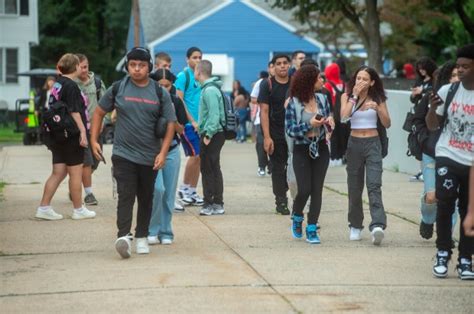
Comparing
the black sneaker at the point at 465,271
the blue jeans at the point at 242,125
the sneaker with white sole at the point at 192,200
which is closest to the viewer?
the black sneaker at the point at 465,271

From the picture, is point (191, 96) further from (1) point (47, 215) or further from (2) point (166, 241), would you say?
(2) point (166, 241)

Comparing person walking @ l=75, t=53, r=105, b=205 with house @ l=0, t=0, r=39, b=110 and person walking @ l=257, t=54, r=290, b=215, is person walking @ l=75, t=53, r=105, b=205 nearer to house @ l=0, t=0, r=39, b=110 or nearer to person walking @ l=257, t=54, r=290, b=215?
person walking @ l=257, t=54, r=290, b=215

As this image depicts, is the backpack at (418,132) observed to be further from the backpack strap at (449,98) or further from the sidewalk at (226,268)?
the sidewalk at (226,268)

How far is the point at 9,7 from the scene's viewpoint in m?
48.4

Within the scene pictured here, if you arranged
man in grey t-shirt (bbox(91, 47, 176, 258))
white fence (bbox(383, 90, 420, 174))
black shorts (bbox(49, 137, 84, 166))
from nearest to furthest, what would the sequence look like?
man in grey t-shirt (bbox(91, 47, 176, 258)), black shorts (bbox(49, 137, 84, 166)), white fence (bbox(383, 90, 420, 174))

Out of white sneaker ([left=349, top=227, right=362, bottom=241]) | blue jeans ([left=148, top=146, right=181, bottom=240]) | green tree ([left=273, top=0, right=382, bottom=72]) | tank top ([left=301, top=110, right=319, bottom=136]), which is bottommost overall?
white sneaker ([left=349, top=227, right=362, bottom=241])

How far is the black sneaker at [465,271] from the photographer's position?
8570 mm

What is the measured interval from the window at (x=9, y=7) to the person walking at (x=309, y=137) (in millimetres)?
39489

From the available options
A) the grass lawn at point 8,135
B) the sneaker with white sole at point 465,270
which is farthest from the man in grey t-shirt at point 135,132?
the grass lawn at point 8,135

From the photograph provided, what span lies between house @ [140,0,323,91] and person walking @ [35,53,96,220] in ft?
122

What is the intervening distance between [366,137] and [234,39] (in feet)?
131

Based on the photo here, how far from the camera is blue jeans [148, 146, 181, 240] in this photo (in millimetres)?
10305

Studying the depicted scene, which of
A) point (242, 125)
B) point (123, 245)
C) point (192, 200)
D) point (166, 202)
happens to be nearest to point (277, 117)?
point (192, 200)

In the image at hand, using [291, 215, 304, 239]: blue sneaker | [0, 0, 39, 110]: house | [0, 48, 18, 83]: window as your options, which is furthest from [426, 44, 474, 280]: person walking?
[0, 48, 18, 83]: window
